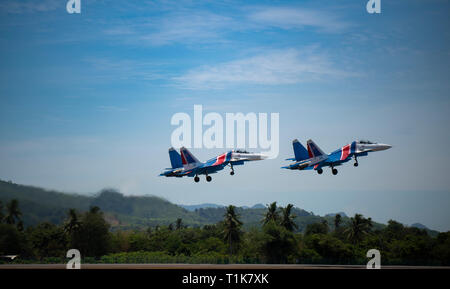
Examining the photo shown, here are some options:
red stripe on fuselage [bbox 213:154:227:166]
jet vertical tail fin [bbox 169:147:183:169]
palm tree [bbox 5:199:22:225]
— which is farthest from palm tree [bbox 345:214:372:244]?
palm tree [bbox 5:199:22:225]

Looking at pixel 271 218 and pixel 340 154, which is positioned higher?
pixel 340 154

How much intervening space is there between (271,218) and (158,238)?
114 feet

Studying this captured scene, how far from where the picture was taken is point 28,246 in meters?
131

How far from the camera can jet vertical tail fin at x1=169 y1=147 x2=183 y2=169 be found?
308 feet

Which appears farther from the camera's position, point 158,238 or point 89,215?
point 158,238

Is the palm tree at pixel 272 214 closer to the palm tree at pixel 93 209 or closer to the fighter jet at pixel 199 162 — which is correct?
the palm tree at pixel 93 209

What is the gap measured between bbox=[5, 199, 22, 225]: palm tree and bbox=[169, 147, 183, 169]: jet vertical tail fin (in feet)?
177

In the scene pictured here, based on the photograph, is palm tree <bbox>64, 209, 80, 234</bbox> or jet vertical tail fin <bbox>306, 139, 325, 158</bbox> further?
palm tree <bbox>64, 209, 80, 234</bbox>

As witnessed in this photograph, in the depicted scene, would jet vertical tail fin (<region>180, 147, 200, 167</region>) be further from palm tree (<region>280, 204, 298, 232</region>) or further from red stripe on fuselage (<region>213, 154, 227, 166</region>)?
palm tree (<region>280, 204, 298, 232</region>)

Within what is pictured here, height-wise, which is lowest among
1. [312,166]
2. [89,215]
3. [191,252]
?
[191,252]
